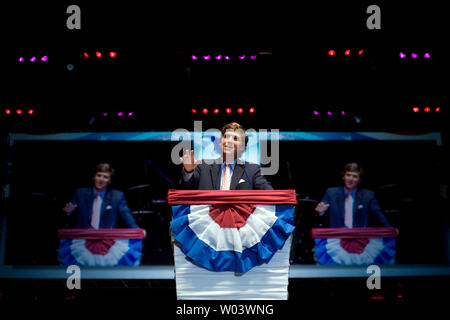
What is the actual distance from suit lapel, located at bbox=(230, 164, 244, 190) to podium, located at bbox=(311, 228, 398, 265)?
6.99 ft

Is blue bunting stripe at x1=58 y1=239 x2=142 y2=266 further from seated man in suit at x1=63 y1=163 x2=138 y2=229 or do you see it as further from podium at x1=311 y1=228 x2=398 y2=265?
podium at x1=311 y1=228 x2=398 y2=265

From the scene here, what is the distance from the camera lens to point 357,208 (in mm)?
4309

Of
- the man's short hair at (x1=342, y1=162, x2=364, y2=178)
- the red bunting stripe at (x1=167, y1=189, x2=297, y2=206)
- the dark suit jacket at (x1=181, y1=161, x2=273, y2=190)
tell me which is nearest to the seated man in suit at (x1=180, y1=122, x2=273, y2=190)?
the dark suit jacket at (x1=181, y1=161, x2=273, y2=190)

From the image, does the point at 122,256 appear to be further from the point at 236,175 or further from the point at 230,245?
the point at 230,245

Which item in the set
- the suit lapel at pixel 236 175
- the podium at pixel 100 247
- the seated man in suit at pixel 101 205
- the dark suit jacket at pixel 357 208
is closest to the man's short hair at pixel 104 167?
the seated man in suit at pixel 101 205

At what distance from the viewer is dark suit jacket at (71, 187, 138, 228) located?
4277mm

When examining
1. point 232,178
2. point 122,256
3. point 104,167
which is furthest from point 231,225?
point 104,167

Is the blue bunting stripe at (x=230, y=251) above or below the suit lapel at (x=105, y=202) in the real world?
below

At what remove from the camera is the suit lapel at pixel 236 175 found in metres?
2.44

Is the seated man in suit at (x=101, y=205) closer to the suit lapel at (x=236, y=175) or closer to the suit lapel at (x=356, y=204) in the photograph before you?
the suit lapel at (x=236, y=175)

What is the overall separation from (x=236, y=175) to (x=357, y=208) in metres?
2.43

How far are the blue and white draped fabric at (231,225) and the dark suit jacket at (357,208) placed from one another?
234 centimetres

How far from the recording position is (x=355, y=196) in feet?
14.3
